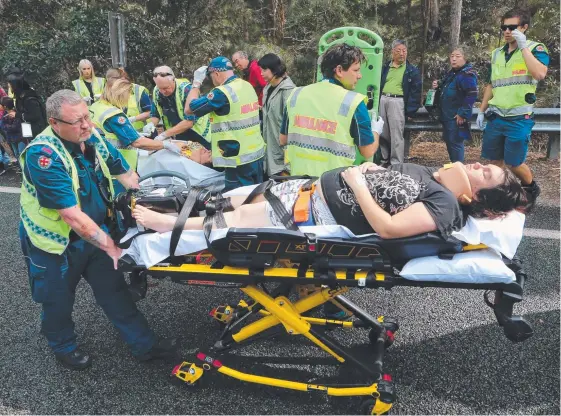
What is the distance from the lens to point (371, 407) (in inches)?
96.2

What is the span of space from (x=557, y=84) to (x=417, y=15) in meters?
3.77

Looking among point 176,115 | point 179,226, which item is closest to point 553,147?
point 176,115

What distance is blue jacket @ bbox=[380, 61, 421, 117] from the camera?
6812 millimetres

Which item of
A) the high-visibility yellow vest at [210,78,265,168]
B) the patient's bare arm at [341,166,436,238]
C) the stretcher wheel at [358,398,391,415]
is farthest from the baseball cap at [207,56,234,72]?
the stretcher wheel at [358,398,391,415]

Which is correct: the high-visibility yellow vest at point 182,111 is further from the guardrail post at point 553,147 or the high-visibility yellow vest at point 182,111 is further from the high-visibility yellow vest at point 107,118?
the guardrail post at point 553,147

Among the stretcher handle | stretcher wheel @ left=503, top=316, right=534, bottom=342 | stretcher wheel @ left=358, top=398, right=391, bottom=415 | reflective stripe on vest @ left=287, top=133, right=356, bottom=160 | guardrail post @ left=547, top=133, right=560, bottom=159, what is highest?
reflective stripe on vest @ left=287, top=133, right=356, bottom=160

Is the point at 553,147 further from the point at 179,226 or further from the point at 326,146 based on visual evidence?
the point at 179,226

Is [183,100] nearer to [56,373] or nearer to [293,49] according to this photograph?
[56,373]

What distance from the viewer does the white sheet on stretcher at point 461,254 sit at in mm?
2207

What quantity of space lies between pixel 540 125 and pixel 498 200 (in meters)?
5.12

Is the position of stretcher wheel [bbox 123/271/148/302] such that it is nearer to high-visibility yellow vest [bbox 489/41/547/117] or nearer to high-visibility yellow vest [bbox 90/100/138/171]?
high-visibility yellow vest [bbox 90/100/138/171]

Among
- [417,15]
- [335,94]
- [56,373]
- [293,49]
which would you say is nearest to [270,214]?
[335,94]

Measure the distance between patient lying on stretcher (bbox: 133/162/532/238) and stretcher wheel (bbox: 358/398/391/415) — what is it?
2.94 feet

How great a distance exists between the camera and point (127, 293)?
294cm
